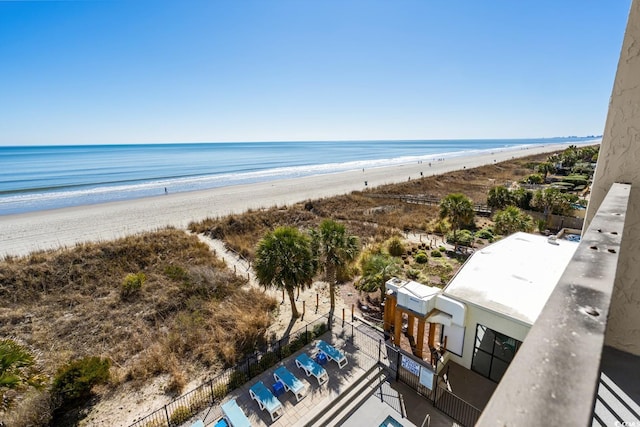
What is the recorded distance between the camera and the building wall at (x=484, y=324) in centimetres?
963

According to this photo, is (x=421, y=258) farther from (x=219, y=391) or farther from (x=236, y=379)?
(x=219, y=391)

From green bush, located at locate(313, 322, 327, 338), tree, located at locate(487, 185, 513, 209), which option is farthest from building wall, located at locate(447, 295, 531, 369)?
tree, located at locate(487, 185, 513, 209)

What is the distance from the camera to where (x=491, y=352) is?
11039 mm

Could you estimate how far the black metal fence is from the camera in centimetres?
1005

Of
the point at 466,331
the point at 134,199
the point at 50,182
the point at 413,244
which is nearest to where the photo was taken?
the point at 466,331

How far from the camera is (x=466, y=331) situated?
11.2 meters

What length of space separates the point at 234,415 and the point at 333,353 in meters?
4.35

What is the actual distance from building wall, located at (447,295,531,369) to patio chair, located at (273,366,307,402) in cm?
602

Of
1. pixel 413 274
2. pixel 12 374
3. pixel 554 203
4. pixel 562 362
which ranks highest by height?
pixel 562 362

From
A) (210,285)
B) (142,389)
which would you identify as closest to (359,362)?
(142,389)

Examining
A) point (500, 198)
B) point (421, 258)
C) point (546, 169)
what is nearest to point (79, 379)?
point (421, 258)

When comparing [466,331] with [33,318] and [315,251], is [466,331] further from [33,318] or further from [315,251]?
[33,318]

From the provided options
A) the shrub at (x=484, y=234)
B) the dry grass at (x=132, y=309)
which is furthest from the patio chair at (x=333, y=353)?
the shrub at (x=484, y=234)

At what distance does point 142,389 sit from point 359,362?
843 centimetres
